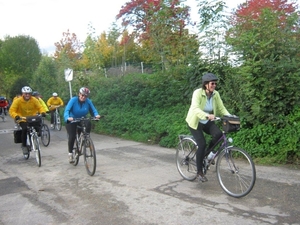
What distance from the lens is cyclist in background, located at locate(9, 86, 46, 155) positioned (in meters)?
8.94

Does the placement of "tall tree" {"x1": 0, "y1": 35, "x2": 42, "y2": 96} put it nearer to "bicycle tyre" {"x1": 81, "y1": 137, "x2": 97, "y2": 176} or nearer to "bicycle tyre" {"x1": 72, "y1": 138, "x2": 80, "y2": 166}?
"bicycle tyre" {"x1": 72, "y1": 138, "x2": 80, "y2": 166}

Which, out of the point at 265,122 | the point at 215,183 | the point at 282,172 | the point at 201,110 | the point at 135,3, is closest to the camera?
the point at 201,110

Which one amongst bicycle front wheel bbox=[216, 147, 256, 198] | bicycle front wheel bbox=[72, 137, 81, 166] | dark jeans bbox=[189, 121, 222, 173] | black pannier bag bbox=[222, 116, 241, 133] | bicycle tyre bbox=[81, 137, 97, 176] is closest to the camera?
bicycle front wheel bbox=[216, 147, 256, 198]

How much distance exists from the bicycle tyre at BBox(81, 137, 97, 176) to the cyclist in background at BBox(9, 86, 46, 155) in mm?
2187

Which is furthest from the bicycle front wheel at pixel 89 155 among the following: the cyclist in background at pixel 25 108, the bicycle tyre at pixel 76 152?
the cyclist in background at pixel 25 108

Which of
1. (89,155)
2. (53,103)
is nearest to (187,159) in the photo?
(89,155)

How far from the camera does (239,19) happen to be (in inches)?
368

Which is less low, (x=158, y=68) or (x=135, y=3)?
(x=135, y=3)

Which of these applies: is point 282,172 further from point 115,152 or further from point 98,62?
point 98,62

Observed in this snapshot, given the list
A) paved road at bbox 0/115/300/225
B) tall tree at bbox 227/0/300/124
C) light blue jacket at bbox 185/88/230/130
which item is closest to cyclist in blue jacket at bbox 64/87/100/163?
paved road at bbox 0/115/300/225


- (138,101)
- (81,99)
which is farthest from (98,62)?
(81,99)

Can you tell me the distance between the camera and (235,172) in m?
5.43

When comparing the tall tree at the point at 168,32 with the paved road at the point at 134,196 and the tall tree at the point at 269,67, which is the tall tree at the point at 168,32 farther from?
the paved road at the point at 134,196

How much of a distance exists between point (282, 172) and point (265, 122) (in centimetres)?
139
